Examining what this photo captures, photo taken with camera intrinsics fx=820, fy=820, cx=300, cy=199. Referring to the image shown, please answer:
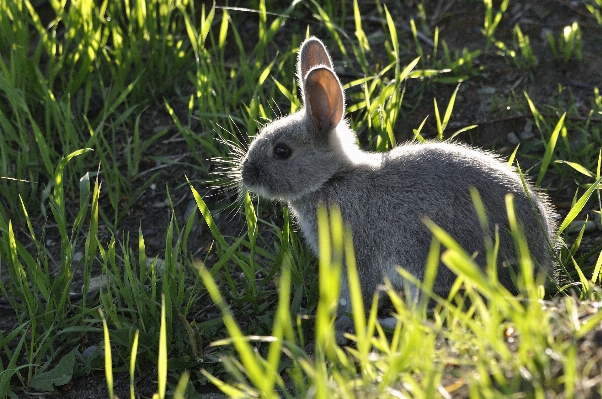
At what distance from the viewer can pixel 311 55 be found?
4922mm

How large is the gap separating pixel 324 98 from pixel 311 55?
1.78 ft

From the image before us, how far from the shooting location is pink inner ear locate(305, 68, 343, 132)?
4355 mm

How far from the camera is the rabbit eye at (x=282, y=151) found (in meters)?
4.65

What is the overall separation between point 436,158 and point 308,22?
2672 mm

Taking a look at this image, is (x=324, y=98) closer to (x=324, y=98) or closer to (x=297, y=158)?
(x=324, y=98)

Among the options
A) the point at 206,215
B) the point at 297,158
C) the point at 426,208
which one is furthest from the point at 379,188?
the point at 206,215

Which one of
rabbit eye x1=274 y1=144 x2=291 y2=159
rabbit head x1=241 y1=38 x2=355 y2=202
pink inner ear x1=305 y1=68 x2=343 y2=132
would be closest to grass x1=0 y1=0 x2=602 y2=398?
rabbit head x1=241 y1=38 x2=355 y2=202

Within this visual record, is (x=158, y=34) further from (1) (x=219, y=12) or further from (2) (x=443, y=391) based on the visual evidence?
(2) (x=443, y=391)

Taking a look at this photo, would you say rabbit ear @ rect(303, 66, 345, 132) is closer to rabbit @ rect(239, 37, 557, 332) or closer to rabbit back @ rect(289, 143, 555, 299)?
rabbit @ rect(239, 37, 557, 332)

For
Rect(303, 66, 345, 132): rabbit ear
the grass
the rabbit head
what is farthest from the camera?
the rabbit head

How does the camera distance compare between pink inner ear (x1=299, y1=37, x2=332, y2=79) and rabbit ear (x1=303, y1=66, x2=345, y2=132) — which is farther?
pink inner ear (x1=299, y1=37, x2=332, y2=79)

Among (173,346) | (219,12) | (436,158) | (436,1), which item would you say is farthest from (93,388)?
(436,1)

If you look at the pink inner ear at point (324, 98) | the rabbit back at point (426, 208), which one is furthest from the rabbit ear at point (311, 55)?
the rabbit back at point (426, 208)

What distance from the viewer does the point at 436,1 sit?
6730 mm
